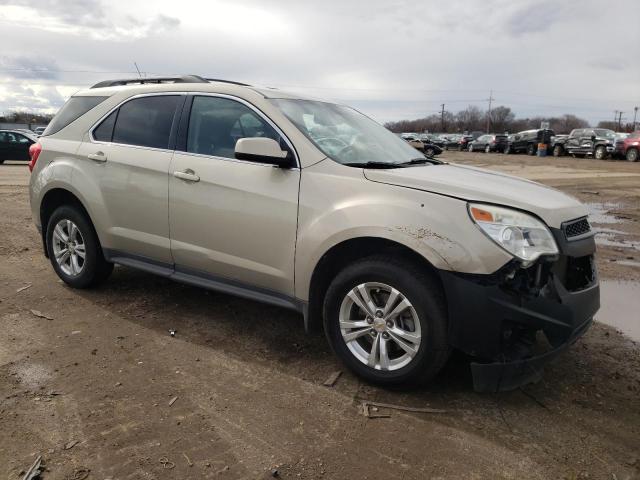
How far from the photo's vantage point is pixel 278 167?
3615 mm

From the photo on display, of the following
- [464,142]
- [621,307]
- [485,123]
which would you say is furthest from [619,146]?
[485,123]

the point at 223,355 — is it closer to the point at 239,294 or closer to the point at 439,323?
the point at 239,294

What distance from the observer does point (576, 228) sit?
326 centimetres

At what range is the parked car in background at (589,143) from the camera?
96.8ft

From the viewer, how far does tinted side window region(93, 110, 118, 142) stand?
4.65m

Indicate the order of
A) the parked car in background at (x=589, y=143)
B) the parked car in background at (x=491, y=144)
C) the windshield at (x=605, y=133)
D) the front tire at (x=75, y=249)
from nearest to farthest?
the front tire at (x=75, y=249) → the parked car in background at (x=589, y=143) → the windshield at (x=605, y=133) → the parked car in background at (x=491, y=144)

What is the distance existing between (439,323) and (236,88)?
2285 millimetres

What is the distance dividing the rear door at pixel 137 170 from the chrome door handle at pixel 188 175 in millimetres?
155

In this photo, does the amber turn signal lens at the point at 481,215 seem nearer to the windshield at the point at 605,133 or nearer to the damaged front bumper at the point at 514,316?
the damaged front bumper at the point at 514,316

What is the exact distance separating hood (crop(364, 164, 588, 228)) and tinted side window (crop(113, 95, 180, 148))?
1843 millimetres

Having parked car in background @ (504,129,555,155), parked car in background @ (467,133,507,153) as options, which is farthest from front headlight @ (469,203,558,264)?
parked car in background @ (467,133,507,153)

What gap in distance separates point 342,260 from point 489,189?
101 centimetres

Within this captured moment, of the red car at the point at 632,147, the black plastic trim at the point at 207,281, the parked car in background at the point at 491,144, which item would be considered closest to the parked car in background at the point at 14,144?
the black plastic trim at the point at 207,281

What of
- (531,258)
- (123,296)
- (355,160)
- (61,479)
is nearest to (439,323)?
(531,258)
